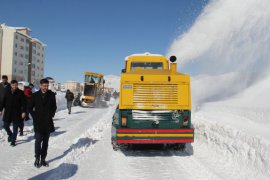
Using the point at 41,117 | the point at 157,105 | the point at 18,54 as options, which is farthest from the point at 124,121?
the point at 18,54

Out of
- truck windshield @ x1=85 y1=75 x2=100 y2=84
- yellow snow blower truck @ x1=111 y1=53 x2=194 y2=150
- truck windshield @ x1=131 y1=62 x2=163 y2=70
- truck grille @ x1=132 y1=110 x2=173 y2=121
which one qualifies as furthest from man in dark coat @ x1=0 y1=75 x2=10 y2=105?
truck windshield @ x1=85 y1=75 x2=100 y2=84

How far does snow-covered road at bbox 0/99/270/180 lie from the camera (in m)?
5.25

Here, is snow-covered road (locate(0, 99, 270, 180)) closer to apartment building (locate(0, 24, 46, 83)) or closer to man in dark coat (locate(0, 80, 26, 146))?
man in dark coat (locate(0, 80, 26, 146))

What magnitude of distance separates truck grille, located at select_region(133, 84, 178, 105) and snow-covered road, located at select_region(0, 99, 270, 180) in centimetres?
139

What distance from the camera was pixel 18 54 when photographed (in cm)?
7619

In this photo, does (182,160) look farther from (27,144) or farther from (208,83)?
(208,83)

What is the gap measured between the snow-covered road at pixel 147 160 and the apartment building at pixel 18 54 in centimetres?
6270

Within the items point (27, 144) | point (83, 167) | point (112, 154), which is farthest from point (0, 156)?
point (112, 154)

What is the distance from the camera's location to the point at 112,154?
23.9 feet

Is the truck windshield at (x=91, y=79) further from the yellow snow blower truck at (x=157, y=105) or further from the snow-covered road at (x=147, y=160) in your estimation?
the yellow snow blower truck at (x=157, y=105)

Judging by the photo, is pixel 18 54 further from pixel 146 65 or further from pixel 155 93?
pixel 155 93

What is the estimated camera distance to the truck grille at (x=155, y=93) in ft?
23.2

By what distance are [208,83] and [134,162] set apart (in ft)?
59.3

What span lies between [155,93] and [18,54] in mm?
76642
